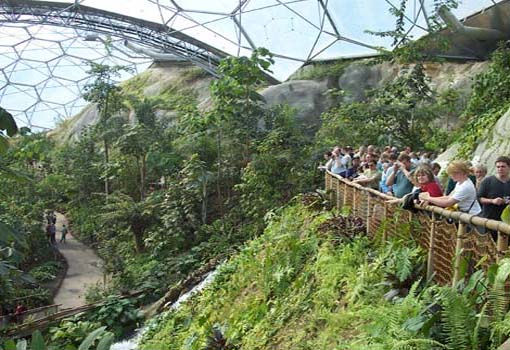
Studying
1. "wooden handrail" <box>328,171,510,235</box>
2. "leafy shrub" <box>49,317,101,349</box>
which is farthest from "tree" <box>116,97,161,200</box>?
"wooden handrail" <box>328,171,510,235</box>

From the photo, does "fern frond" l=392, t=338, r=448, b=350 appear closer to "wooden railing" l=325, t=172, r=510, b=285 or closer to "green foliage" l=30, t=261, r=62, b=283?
"wooden railing" l=325, t=172, r=510, b=285

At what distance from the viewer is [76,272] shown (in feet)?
70.0

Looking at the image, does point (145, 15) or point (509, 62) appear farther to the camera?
point (145, 15)

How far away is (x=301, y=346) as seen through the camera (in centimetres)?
547

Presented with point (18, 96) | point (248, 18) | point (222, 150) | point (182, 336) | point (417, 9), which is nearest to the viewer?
point (182, 336)

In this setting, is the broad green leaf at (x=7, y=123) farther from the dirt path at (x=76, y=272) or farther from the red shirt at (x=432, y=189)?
the dirt path at (x=76, y=272)

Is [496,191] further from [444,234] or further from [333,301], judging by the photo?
[333,301]

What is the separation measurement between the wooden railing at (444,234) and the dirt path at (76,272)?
14021 millimetres

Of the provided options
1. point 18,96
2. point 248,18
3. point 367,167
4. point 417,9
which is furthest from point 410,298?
point 18,96

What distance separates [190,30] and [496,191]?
85.6 ft

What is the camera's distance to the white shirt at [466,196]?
4953mm

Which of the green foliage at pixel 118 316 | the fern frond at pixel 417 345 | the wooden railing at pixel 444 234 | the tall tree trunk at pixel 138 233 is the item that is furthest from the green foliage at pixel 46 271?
the fern frond at pixel 417 345

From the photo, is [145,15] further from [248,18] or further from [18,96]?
[18,96]

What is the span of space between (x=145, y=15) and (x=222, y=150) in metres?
13.1
